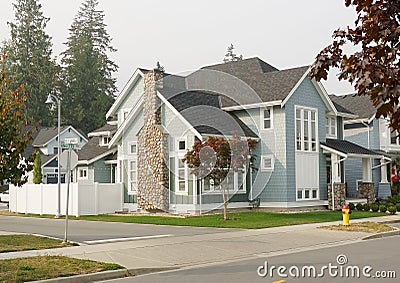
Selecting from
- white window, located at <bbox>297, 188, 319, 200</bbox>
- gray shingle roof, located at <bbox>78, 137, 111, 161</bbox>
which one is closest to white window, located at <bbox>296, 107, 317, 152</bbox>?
white window, located at <bbox>297, 188, 319, 200</bbox>

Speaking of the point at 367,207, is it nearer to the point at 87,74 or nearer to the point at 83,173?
the point at 83,173

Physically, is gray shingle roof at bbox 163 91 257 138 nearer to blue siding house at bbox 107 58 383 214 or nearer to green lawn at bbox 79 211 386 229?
blue siding house at bbox 107 58 383 214

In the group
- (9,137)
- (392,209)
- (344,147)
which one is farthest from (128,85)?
(9,137)

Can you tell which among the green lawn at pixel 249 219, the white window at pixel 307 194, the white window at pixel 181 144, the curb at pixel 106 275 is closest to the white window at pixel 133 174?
the green lawn at pixel 249 219

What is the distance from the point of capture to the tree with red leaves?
5.01m

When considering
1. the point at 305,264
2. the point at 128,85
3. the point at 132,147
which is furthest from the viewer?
the point at 128,85

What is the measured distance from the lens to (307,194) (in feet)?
111

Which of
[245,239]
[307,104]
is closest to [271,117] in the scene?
[307,104]

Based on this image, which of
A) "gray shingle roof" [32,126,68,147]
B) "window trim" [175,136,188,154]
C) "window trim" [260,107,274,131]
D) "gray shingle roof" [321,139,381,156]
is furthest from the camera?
"gray shingle roof" [32,126,68,147]

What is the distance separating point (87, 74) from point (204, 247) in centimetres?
6878

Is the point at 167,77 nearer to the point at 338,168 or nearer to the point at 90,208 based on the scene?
the point at 90,208

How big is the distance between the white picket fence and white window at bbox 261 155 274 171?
27.4ft

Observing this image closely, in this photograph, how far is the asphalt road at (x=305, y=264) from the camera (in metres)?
11.7

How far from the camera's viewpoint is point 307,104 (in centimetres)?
3422
